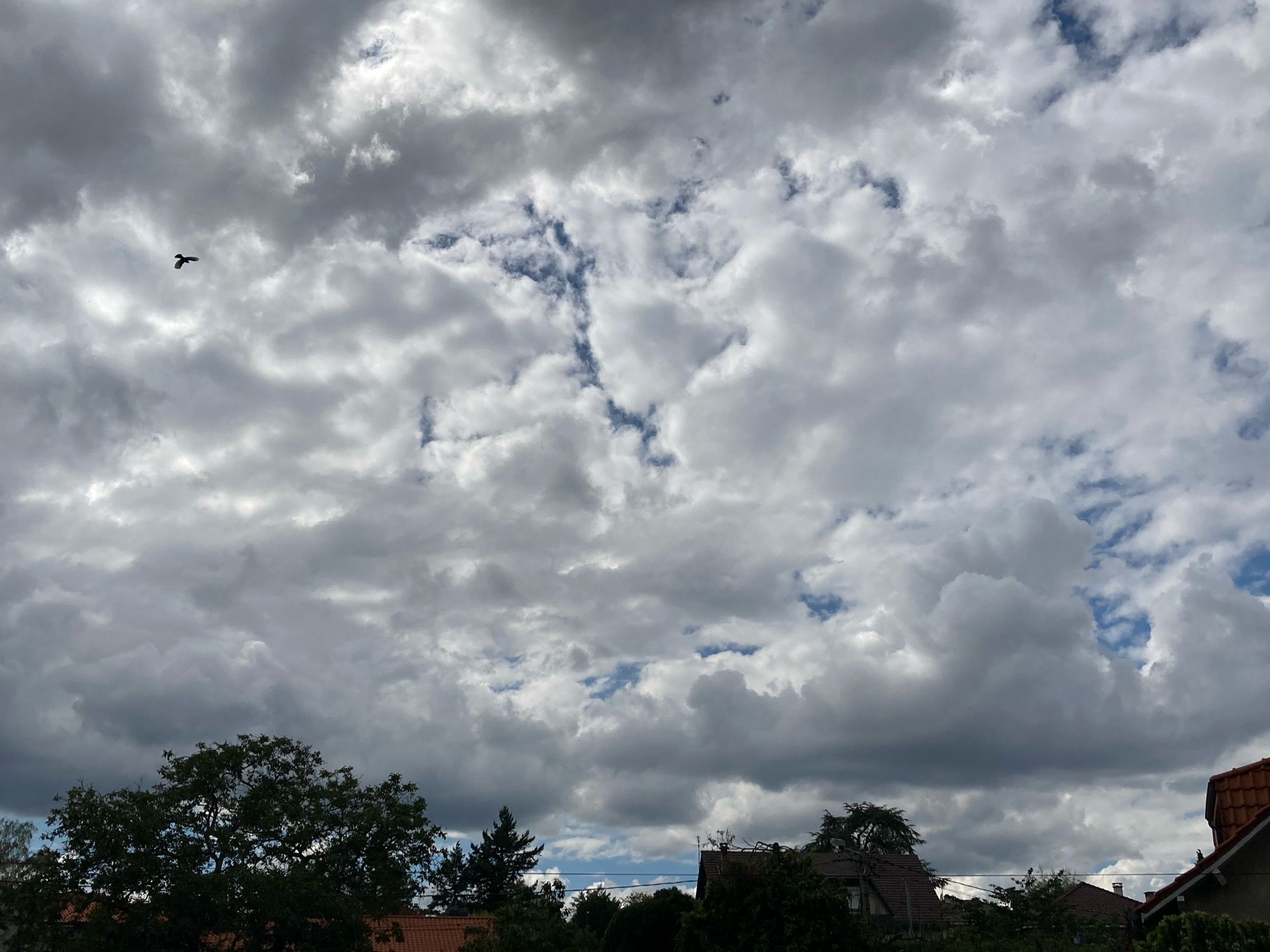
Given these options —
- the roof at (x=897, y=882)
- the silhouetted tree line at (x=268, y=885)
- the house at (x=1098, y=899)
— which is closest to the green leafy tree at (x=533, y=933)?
the silhouetted tree line at (x=268, y=885)

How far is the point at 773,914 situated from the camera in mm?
26469

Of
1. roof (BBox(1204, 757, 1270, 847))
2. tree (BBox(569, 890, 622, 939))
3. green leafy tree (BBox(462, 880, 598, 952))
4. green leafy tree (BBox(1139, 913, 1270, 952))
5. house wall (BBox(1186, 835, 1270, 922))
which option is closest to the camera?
green leafy tree (BBox(1139, 913, 1270, 952))

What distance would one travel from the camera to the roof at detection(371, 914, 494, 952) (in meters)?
61.0

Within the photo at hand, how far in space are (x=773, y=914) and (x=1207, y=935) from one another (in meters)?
9.54

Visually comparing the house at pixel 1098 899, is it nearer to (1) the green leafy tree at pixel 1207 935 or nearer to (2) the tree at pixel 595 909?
(2) the tree at pixel 595 909

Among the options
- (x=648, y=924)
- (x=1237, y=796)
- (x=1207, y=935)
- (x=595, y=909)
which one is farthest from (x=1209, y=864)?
(x=595, y=909)

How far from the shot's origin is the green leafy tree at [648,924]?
3806 cm

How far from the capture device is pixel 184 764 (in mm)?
41500

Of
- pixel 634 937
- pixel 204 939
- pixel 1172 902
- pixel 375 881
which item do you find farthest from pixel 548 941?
pixel 1172 902

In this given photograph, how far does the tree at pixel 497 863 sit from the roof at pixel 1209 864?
7040 centimetres

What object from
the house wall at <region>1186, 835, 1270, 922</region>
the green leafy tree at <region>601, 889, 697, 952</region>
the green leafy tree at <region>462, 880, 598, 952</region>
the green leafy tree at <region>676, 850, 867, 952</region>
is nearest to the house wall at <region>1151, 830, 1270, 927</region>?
the house wall at <region>1186, 835, 1270, 922</region>

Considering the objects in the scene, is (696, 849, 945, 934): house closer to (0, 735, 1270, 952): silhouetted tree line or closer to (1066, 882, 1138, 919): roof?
(1066, 882, 1138, 919): roof

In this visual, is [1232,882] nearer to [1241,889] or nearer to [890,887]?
[1241,889]

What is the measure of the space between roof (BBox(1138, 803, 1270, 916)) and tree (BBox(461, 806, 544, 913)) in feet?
231
